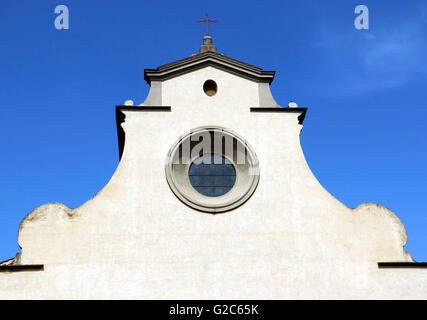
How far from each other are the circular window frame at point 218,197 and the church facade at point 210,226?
3 cm

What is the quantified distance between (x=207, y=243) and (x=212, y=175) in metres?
2.06

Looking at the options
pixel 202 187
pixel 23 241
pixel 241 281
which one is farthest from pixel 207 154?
pixel 23 241

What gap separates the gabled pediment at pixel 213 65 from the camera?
16.0 m

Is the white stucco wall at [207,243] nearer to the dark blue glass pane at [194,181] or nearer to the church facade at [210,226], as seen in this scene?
the church facade at [210,226]

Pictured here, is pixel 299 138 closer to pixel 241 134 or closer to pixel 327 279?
pixel 241 134

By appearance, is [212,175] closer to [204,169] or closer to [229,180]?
[204,169]

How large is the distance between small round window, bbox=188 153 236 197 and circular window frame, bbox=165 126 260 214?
0.13 meters

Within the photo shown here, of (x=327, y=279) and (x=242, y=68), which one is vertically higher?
(x=242, y=68)

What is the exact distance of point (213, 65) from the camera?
1625 centimetres

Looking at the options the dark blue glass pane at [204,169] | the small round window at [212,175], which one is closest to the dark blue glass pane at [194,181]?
the small round window at [212,175]

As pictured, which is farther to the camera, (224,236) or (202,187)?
(202,187)

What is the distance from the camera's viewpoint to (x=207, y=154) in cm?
1582

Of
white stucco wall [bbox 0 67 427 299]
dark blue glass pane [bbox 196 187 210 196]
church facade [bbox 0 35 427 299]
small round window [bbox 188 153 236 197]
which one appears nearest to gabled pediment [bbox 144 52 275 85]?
church facade [bbox 0 35 427 299]

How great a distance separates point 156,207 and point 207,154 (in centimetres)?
219
